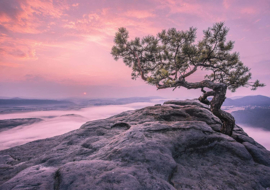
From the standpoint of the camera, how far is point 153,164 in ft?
18.1

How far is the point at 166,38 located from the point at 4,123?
9985cm

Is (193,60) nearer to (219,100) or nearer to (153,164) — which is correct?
(219,100)

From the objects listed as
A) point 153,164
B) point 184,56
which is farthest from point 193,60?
point 153,164

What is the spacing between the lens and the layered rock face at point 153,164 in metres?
4.51

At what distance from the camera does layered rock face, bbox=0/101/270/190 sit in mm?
4506

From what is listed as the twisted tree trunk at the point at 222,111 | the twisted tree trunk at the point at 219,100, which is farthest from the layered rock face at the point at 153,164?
the twisted tree trunk at the point at 219,100

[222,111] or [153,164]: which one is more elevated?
[222,111]

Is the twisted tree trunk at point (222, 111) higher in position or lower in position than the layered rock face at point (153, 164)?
higher

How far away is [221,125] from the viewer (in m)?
11.9

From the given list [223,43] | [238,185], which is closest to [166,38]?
[223,43]

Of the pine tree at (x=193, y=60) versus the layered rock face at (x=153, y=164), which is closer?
the layered rock face at (x=153, y=164)

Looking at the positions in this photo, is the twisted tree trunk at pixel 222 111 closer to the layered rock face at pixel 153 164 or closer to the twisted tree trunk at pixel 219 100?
the twisted tree trunk at pixel 219 100

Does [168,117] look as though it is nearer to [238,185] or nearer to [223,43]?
[238,185]

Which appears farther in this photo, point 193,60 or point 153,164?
point 193,60
